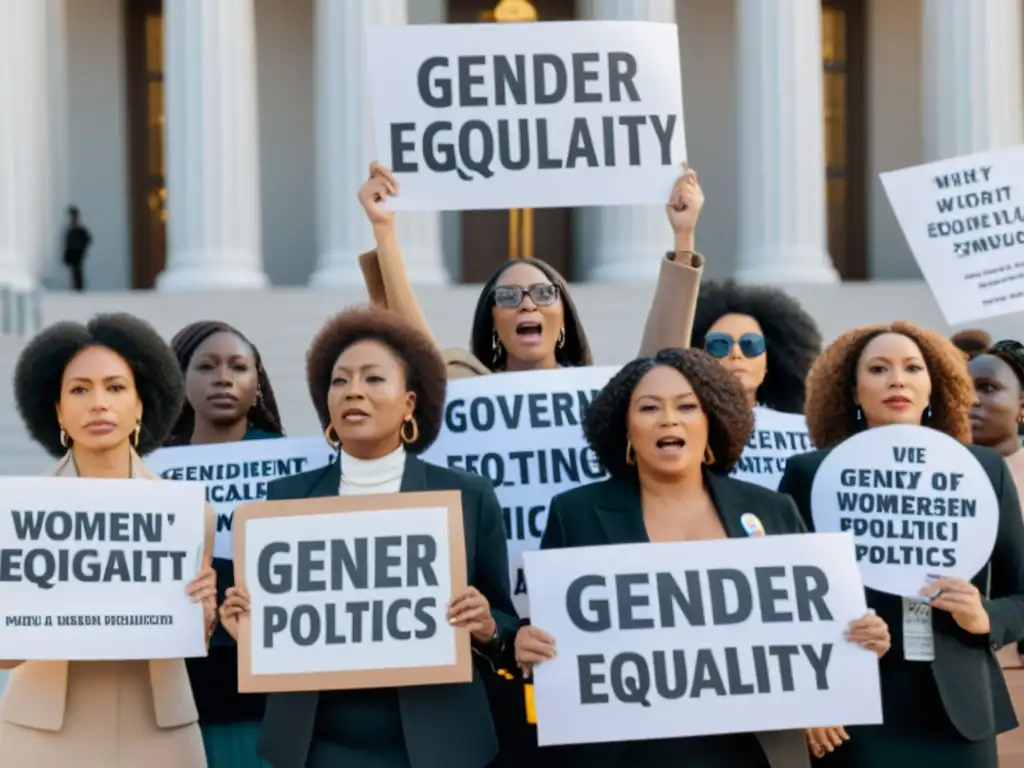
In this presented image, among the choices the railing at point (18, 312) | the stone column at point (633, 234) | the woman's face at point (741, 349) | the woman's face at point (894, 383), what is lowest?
the woman's face at point (894, 383)

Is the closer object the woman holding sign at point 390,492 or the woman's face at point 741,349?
the woman holding sign at point 390,492

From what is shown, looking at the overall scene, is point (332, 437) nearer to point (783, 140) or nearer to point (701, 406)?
point (701, 406)

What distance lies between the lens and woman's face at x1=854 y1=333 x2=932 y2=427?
7.07m

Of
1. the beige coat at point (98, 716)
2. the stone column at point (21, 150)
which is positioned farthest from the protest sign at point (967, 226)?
the stone column at point (21, 150)

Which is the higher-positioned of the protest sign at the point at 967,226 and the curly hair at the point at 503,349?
the protest sign at the point at 967,226

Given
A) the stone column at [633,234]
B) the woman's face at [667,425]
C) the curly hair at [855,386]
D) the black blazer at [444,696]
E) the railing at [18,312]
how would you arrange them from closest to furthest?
the black blazer at [444,696] → the woman's face at [667,425] → the curly hair at [855,386] → the railing at [18,312] → the stone column at [633,234]

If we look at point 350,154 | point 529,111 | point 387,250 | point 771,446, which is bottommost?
point 771,446

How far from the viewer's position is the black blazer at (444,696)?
6.16 metres

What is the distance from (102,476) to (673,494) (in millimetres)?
2038

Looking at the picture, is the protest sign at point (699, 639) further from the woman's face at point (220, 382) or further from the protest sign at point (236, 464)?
the woman's face at point (220, 382)

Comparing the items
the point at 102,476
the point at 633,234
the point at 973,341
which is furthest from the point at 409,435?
the point at 633,234

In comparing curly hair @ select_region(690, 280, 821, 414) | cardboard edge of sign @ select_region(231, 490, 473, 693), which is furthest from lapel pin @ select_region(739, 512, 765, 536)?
curly hair @ select_region(690, 280, 821, 414)

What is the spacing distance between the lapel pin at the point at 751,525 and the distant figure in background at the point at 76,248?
26854 millimetres

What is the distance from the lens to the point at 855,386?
285 inches
